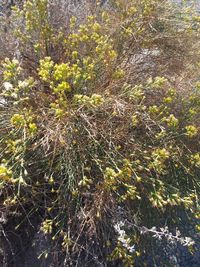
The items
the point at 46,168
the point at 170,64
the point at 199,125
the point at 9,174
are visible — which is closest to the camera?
the point at 9,174

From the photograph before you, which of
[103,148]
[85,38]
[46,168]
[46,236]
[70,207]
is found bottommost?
[46,236]

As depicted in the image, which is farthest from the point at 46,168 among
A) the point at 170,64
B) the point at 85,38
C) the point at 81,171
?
the point at 170,64

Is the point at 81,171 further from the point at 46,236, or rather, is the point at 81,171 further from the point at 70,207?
the point at 46,236

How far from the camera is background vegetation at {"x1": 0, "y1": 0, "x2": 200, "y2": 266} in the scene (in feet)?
5.98

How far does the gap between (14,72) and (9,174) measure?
0.49m

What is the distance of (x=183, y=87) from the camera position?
2.48m

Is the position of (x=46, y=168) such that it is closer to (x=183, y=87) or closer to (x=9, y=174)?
(x=9, y=174)

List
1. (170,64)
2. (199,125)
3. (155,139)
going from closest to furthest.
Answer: (155,139) < (199,125) < (170,64)

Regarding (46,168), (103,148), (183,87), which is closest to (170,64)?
(183,87)

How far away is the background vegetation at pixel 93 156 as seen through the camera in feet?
5.98

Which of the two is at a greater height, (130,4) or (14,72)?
(130,4)

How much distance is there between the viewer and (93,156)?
1.90m

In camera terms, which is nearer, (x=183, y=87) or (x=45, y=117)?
(x=45, y=117)

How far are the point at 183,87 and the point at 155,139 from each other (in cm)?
59
